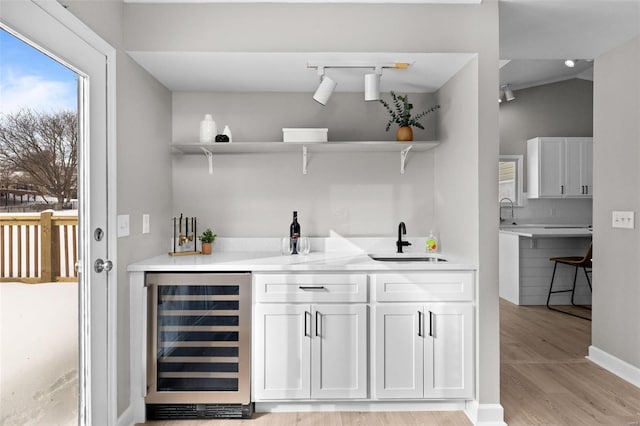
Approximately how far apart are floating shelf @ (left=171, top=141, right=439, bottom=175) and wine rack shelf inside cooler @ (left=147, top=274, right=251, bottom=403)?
94 centimetres

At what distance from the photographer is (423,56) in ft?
8.07

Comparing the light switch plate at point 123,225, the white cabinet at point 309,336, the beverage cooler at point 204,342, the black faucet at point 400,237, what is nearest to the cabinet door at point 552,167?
→ the black faucet at point 400,237

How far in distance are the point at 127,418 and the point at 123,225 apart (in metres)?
1.05

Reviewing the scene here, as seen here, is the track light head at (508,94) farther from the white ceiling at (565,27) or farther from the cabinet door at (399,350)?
the cabinet door at (399,350)

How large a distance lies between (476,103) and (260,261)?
1524 mm

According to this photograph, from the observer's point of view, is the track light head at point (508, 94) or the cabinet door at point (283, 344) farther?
the track light head at point (508, 94)

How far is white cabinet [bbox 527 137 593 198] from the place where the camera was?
235 inches

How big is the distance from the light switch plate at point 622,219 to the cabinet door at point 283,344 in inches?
90.6

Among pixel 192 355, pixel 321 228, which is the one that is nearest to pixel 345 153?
pixel 321 228

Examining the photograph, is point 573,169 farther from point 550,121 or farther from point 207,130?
point 207,130

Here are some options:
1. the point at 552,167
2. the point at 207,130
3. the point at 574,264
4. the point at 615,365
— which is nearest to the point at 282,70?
the point at 207,130

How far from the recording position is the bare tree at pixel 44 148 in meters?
1.57

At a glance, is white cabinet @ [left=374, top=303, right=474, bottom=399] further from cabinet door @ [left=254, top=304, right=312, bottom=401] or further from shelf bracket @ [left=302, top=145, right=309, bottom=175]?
shelf bracket @ [left=302, top=145, right=309, bottom=175]

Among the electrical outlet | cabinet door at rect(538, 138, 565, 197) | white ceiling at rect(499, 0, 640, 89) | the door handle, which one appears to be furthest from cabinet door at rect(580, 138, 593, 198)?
the door handle
